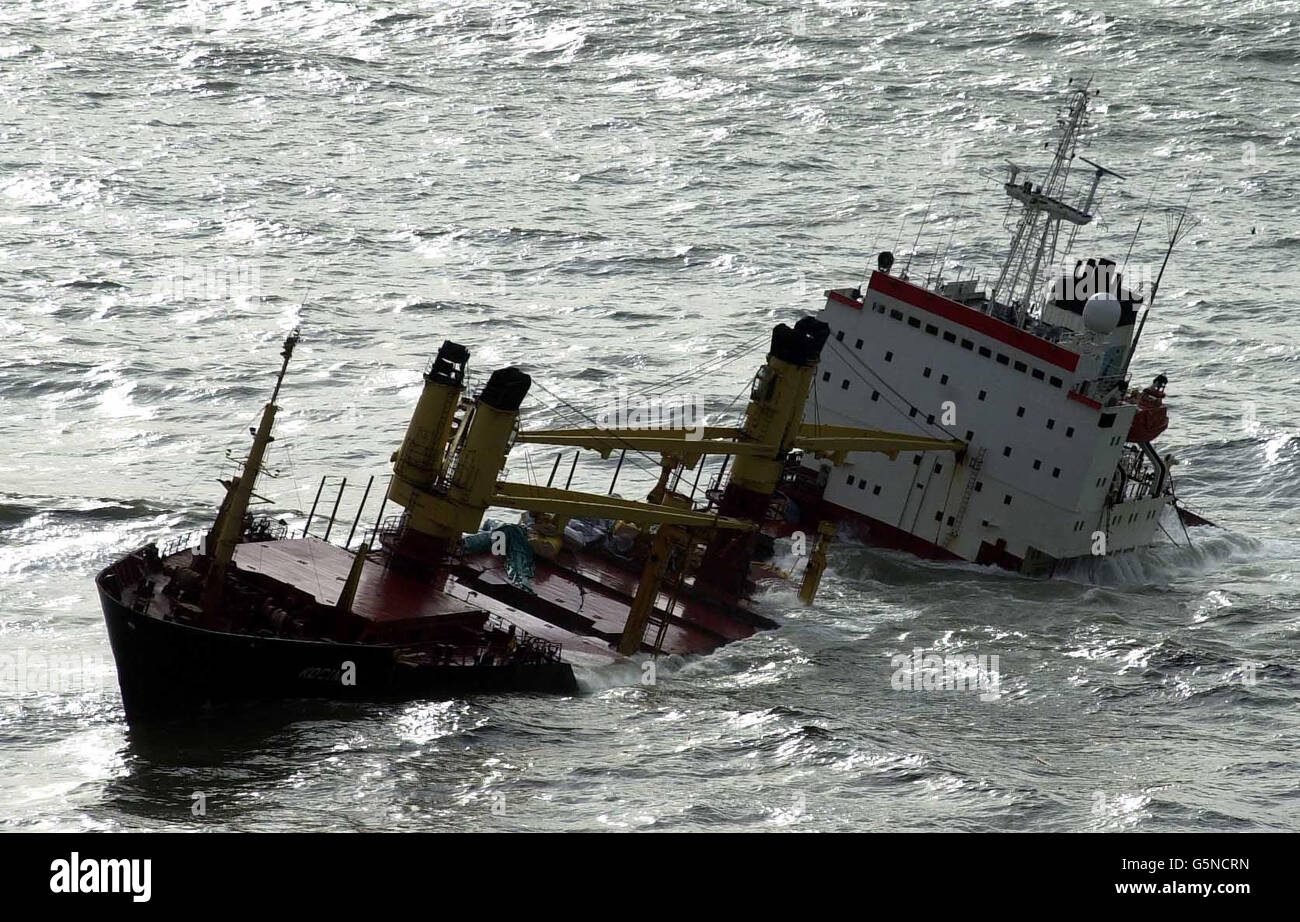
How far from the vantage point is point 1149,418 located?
50312 millimetres

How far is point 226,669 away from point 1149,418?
25729 mm

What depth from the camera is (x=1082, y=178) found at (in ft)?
290

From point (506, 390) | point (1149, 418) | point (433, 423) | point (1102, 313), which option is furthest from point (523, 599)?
point (1149, 418)

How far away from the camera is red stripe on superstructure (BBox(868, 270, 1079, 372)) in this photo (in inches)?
1930

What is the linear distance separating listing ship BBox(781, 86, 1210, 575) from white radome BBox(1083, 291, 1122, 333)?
0.16 feet

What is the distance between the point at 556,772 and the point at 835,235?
4512cm

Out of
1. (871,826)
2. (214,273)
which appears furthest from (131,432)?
(871,826)

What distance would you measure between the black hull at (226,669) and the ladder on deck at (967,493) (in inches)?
721

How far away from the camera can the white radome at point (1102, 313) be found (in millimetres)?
49000
